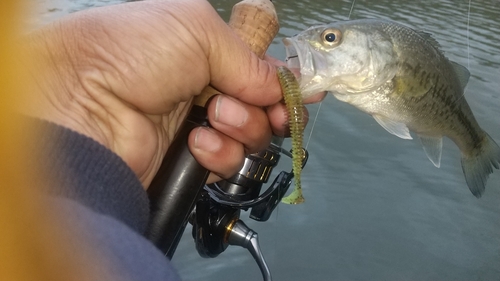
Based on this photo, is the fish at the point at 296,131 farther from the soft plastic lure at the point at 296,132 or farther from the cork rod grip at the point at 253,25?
the cork rod grip at the point at 253,25

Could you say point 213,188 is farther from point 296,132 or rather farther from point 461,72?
point 461,72

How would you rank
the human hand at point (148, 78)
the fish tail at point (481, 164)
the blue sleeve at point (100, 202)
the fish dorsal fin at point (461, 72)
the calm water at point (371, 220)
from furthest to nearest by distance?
the calm water at point (371, 220) < the fish tail at point (481, 164) < the fish dorsal fin at point (461, 72) < the human hand at point (148, 78) < the blue sleeve at point (100, 202)

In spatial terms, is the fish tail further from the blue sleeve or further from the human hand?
the blue sleeve

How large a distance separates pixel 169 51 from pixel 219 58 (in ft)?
0.48

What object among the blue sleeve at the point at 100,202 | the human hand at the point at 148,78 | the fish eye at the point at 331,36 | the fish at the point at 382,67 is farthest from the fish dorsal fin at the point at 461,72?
the blue sleeve at the point at 100,202

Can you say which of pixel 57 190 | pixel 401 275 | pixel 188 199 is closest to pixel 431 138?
pixel 188 199

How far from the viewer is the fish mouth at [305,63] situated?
4.85 feet

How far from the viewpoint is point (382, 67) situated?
1.59 metres

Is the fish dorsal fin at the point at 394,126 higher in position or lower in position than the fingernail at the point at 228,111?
lower

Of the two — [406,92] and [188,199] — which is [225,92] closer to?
[188,199]

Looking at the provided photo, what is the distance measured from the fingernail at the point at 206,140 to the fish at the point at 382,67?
33 centimetres

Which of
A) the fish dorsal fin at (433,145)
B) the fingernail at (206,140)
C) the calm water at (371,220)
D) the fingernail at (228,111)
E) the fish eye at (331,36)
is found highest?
the fish eye at (331,36)

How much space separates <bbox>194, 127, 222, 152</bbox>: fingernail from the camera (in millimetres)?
1453

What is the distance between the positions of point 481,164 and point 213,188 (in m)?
0.99
